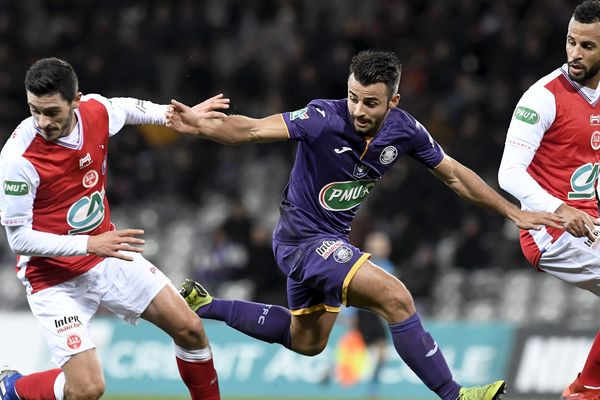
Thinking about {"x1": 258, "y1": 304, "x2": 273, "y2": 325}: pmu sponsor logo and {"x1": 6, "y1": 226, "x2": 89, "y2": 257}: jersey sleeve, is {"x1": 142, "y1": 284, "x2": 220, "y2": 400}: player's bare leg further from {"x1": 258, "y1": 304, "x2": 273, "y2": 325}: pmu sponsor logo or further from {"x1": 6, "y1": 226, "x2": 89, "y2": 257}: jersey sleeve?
{"x1": 6, "y1": 226, "x2": 89, "y2": 257}: jersey sleeve

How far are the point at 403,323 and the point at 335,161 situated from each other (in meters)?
1.10

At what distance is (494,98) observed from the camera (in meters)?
15.0

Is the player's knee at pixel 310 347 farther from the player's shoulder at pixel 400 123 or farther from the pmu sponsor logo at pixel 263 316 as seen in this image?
the player's shoulder at pixel 400 123

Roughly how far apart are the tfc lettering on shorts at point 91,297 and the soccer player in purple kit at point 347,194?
0.91 metres

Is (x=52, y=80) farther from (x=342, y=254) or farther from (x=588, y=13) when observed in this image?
(x=588, y=13)

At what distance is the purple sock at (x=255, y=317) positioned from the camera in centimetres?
789

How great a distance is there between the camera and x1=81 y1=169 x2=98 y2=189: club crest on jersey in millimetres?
7121

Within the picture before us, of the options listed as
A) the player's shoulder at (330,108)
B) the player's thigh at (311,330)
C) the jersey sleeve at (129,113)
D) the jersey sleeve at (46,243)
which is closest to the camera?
the jersey sleeve at (46,243)

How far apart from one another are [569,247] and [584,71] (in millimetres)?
1142

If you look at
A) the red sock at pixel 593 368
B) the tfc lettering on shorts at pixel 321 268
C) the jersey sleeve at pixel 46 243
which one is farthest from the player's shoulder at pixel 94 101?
the red sock at pixel 593 368

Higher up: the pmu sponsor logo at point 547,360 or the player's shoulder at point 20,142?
the player's shoulder at point 20,142

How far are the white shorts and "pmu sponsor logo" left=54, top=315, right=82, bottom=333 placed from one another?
3.07 metres

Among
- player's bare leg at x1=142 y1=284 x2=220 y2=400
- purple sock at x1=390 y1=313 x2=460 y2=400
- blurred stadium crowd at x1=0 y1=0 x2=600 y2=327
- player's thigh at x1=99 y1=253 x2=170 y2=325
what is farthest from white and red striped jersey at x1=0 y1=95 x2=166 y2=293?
blurred stadium crowd at x1=0 y1=0 x2=600 y2=327

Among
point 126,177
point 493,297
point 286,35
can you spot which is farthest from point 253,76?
point 493,297
